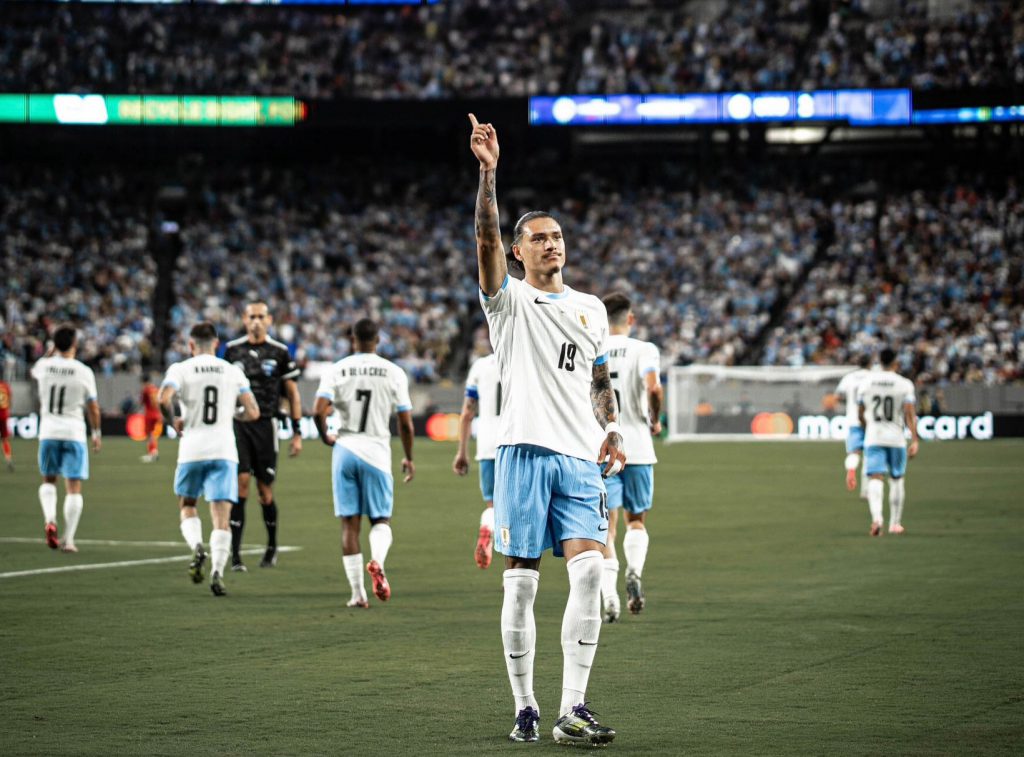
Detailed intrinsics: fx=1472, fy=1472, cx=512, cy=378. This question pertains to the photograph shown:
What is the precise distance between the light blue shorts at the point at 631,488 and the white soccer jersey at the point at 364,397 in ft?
6.10

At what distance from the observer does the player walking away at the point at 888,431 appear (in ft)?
58.7

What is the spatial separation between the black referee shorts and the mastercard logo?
29160 millimetres

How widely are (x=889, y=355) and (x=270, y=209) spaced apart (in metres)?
37.8

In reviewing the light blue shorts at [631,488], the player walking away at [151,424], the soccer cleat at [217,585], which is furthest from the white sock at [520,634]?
the player walking away at [151,424]

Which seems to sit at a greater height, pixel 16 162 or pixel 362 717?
pixel 16 162

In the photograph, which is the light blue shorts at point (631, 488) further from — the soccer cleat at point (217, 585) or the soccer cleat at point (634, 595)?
the soccer cleat at point (217, 585)

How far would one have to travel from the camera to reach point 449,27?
55188 mm

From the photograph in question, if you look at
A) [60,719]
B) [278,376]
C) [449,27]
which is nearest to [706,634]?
[60,719]

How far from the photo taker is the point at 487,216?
660cm

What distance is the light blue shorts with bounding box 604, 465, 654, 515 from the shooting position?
37.4 feet

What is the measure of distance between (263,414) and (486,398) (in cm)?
231

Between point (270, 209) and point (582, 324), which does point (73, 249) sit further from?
point (582, 324)

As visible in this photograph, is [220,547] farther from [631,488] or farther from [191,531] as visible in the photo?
[631,488]

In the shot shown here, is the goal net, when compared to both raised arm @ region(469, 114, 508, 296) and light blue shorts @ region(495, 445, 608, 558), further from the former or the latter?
raised arm @ region(469, 114, 508, 296)
